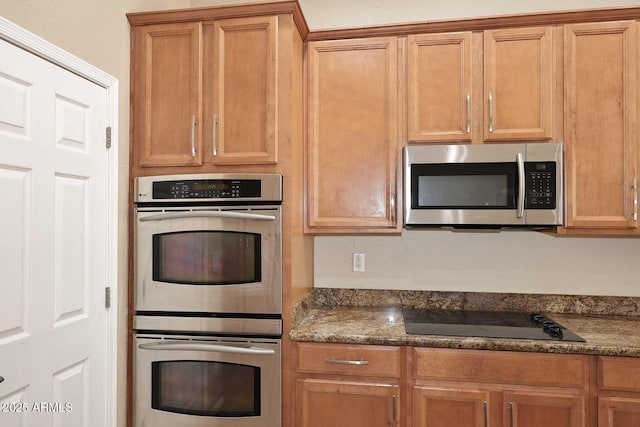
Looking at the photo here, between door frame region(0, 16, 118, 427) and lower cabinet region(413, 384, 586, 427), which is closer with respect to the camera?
lower cabinet region(413, 384, 586, 427)

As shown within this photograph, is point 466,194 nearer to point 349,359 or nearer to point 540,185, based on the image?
point 540,185

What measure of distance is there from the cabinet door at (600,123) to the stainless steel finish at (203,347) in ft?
5.23

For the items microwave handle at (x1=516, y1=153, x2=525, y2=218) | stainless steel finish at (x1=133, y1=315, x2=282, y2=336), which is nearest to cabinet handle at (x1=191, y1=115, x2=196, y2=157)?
stainless steel finish at (x1=133, y1=315, x2=282, y2=336)

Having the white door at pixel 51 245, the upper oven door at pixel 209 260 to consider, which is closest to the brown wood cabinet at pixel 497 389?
the upper oven door at pixel 209 260

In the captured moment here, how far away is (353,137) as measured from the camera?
2.27 meters

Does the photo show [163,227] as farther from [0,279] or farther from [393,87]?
[393,87]

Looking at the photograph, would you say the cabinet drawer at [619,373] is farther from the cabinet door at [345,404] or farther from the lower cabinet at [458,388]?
the cabinet door at [345,404]

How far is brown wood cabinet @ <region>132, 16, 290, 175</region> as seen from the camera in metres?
2.07

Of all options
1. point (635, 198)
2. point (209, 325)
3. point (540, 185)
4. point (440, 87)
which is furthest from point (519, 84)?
point (209, 325)

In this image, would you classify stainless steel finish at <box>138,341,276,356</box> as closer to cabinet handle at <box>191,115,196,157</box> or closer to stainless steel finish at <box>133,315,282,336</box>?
stainless steel finish at <box>133,315,282,336</box>

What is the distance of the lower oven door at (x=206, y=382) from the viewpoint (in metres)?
2.00

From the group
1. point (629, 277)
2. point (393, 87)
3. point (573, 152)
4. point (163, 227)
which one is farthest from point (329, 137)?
point (629, 277)

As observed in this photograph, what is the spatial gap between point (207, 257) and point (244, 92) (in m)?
0.80

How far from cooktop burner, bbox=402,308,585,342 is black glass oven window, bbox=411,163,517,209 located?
1.89 feet
